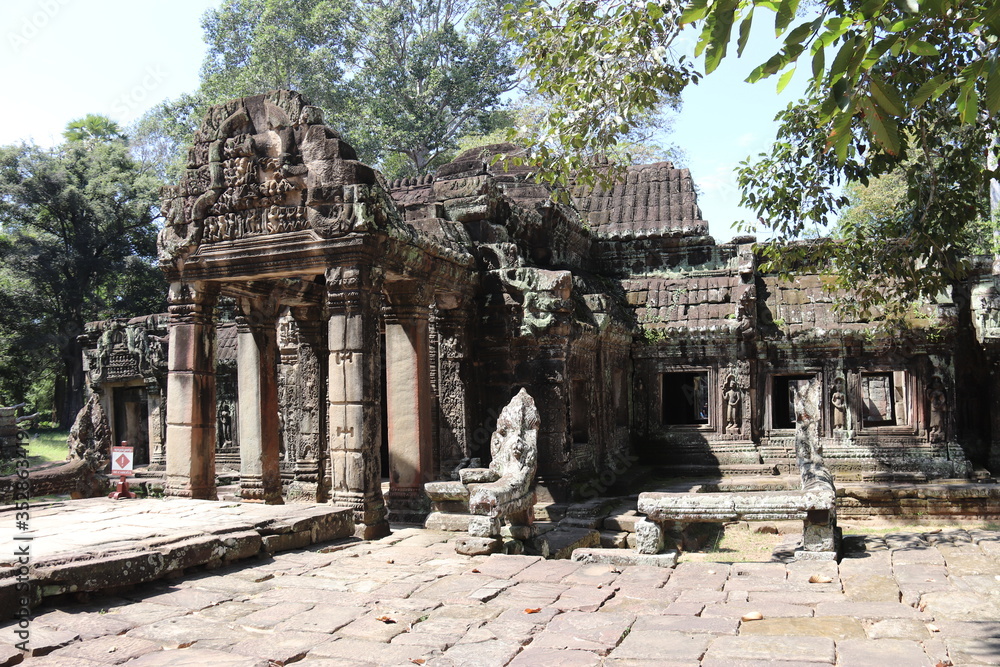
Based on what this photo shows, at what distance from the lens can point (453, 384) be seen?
10.6 metres

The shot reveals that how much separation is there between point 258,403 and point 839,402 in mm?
9073

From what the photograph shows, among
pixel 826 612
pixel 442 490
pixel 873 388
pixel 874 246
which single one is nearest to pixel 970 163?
pixel 874 246

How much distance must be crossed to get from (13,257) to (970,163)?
28433 millimetres

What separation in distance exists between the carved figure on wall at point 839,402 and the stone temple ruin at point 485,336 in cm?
3

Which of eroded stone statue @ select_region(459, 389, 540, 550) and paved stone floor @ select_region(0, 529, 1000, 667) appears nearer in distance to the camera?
paved stone floor @ select_region(0, 529, 1000, 667)

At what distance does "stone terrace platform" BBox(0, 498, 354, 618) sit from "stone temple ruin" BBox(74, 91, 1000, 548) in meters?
0.82

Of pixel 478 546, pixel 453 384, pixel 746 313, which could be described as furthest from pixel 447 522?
pixel 746 313

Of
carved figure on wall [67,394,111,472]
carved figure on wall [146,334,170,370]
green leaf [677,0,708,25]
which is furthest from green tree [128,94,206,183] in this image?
green leaf [677,0,708,25]

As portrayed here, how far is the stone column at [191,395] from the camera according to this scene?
9211 millimetres

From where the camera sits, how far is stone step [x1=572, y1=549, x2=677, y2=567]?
7.04 m

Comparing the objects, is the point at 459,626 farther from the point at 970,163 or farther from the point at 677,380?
the point at 677,380

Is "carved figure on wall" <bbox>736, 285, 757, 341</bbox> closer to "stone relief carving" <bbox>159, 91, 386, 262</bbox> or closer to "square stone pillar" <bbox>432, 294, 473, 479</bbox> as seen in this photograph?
"square stone pillar" <bbox>432, 294, 473, 479</bbox>

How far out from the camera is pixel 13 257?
1075 inches

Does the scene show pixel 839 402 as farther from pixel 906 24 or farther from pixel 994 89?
pixel 994 89
